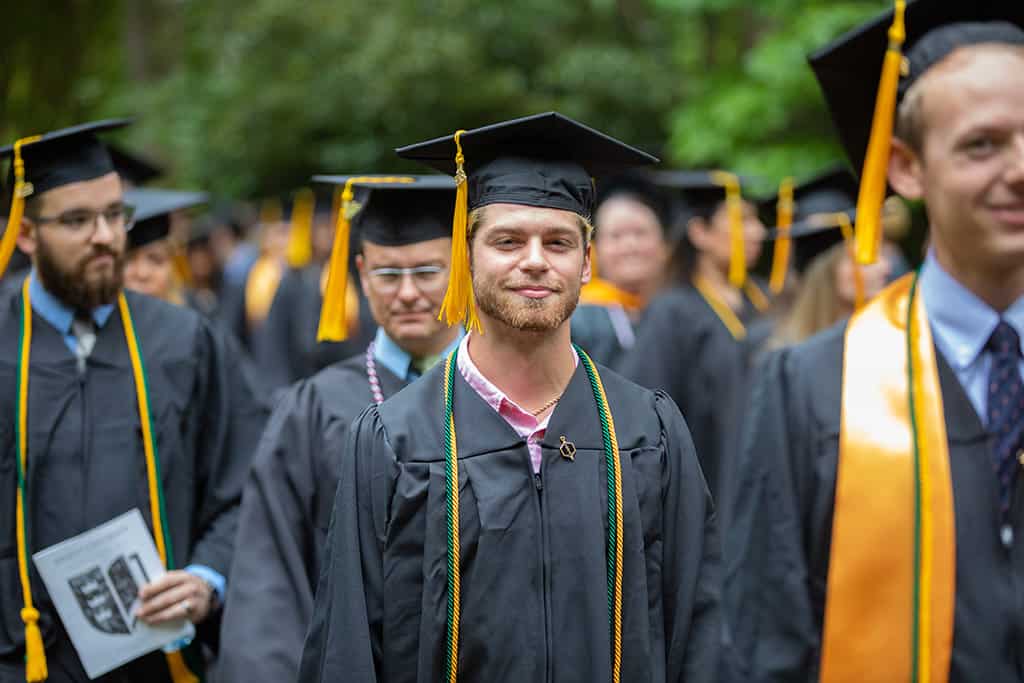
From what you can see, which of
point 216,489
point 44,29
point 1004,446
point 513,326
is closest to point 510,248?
point 513,326

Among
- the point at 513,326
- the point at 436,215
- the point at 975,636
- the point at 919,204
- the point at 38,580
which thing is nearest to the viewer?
the point at 975,636

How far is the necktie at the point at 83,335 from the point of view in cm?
353

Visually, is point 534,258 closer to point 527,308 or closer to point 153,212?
point 527,308

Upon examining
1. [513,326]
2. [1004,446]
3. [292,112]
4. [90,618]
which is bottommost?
[90,618]

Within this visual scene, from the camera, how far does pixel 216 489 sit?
3723mm

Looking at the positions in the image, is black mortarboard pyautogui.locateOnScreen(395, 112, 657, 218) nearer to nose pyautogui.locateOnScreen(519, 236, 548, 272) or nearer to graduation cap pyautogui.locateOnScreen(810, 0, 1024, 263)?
nose pyautogui.locateOnScreen(519, 236, 548, 272)

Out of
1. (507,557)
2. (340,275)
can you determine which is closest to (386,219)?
(340,275)

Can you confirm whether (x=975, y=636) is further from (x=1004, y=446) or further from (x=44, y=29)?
(x=44, y=29)

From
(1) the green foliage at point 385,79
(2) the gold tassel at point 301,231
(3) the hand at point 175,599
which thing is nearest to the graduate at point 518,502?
(3) the hand at point 175,599

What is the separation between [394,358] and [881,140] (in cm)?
157

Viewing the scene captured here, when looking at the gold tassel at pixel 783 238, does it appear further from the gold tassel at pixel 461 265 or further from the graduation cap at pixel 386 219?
the gold tassel at pixel 461 265

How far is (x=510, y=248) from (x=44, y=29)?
1113 cm

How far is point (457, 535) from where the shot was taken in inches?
92.4

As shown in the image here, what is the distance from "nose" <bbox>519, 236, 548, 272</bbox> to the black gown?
1681 mm
